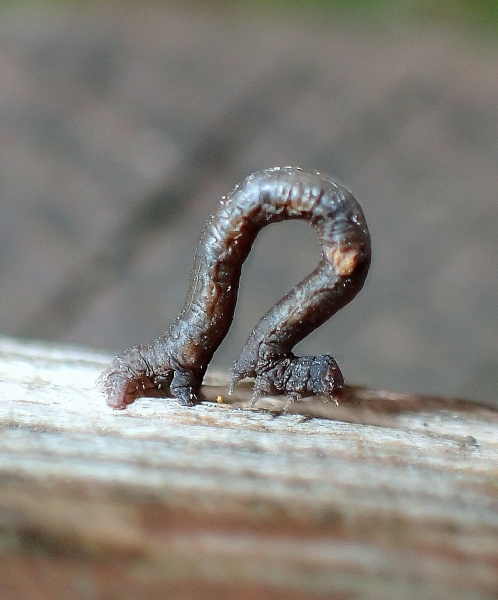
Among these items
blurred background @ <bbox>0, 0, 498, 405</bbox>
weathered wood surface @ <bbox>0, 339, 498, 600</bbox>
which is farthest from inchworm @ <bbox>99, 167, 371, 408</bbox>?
blurred background @ <bbox>0, 0, 498, 405</bbox>

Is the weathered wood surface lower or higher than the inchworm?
lower

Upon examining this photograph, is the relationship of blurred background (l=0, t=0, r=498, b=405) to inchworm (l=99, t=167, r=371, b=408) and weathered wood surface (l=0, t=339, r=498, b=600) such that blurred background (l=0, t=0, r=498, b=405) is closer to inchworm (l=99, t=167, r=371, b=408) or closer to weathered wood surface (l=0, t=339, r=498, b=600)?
inchworm (l=99, t=167, r=371, b=408)

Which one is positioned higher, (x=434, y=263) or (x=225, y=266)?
(x=434, y=263)

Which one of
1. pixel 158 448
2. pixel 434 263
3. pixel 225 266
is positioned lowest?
pixel 158 448

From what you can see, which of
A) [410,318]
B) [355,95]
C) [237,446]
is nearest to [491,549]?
[237,446]

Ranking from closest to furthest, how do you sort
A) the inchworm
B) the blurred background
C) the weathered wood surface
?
the weathered wood surface → the inchworm → the blurred background

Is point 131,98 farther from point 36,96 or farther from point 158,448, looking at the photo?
point 158,448

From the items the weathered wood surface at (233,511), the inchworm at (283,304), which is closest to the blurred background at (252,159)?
the inchworm at (283,304)

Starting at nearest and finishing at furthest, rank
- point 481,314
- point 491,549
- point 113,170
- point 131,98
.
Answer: point 491,549 → point 481,314 → point 113,170 → point 131,98
